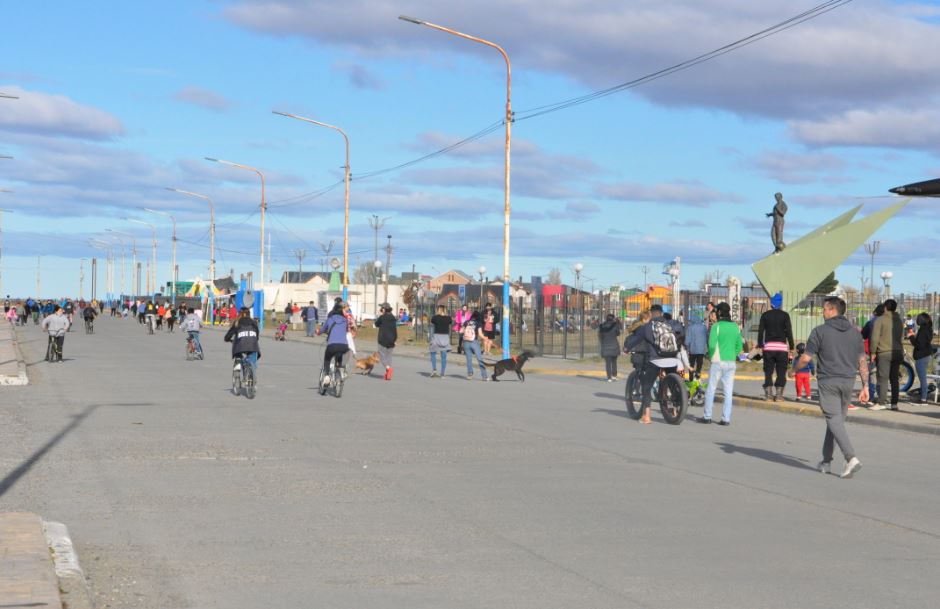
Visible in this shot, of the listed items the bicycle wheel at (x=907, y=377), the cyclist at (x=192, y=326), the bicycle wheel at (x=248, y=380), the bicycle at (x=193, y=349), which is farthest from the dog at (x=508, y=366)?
the bicycle at (x=193, y=349)

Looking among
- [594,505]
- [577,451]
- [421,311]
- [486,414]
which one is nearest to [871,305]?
[421,311]

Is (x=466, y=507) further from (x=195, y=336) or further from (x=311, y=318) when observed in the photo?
(x=311, y=318)

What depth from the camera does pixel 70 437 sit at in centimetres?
1520

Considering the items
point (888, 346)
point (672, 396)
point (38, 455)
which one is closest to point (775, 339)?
point (888, 346)

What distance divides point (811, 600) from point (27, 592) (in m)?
4.16

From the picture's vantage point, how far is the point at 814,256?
129 feet

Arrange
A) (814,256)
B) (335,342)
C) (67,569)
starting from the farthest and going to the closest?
(814,256)
(335,342)
(67,569)

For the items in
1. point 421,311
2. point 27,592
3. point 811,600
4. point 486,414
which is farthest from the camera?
point 421,311

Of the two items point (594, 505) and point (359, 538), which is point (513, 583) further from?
point (594, 505)

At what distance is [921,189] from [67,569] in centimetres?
1516

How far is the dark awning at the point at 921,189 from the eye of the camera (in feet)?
61.5

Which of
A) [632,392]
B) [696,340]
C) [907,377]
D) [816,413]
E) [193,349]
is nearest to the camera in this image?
[632,392]

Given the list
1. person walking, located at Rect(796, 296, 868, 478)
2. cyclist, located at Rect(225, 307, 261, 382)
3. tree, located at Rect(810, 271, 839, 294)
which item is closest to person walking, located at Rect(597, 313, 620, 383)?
cyclist, located at Rect(225, 307, 261, 382)

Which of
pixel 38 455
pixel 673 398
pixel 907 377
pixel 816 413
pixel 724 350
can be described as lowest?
pixel 38 455
